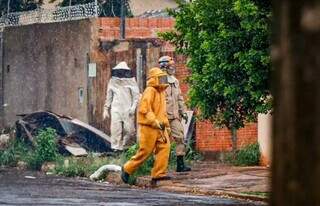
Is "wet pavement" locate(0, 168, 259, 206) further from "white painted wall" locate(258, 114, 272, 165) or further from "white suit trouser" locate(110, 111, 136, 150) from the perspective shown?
"white suit trouser" locate(110, 111, 136, 150)

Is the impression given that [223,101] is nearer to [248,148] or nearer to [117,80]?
[248,148]

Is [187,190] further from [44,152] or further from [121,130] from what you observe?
[121,130]

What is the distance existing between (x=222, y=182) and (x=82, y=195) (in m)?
2.77

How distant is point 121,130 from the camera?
2302 cm

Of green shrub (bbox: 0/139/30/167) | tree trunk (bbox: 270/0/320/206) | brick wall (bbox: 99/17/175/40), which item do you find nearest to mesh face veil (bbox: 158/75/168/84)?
green shrub (bbox: 0/139/30/167)

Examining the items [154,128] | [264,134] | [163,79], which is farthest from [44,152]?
[154,128]

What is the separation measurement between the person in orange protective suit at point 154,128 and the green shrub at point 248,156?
306 centimetres

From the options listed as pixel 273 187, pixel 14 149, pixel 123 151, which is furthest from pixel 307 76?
pixel 14 149

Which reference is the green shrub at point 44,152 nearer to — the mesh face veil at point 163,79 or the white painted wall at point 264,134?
the white painted wall at point 264,134

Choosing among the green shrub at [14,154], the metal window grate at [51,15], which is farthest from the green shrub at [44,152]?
the metal window grate at [51,15]

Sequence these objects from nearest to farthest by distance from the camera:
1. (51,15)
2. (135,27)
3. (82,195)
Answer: (82,195) < (135,27) < (51,15)

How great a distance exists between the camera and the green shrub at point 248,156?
64.1 feet

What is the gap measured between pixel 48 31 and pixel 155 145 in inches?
504

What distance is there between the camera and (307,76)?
305 cm
